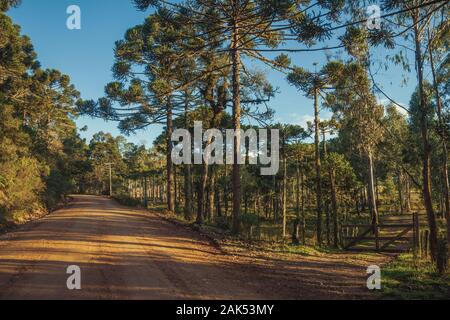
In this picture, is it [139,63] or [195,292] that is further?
[139,63]

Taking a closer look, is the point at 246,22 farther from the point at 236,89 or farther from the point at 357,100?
the point at 357,100

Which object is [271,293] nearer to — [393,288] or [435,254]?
[393,288]

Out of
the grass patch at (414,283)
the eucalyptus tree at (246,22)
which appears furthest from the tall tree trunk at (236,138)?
the grass patch at (414,283)

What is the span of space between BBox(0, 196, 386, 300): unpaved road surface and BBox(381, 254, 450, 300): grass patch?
0.58 meters

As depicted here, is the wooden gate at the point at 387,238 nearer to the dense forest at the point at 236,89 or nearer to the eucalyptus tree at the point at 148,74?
the dense forest at the point at 236,89

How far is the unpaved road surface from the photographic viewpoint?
675cm

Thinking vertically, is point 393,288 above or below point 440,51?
below

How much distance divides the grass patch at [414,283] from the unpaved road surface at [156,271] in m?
0.58

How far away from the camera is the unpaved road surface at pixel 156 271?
6746 mm

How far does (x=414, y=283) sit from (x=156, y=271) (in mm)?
5829

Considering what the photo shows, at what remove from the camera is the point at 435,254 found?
9477 millimetres

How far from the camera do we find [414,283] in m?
8.39
